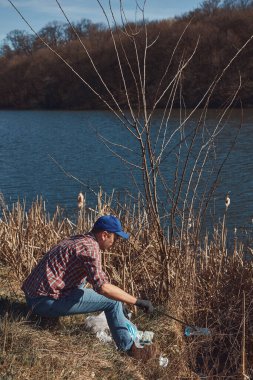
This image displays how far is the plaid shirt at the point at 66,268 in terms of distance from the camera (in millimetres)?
3709

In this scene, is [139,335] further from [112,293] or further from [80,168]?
[80,168]

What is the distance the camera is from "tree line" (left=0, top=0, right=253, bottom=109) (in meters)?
35.8

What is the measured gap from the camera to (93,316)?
432 cm

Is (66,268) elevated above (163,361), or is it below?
above

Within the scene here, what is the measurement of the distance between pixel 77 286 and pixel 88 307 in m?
0.16

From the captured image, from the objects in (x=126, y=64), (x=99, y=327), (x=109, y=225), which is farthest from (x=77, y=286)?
(x=126, y=64)

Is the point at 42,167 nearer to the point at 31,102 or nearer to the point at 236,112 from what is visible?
the point at 236,112

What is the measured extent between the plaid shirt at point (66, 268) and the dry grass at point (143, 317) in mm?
261

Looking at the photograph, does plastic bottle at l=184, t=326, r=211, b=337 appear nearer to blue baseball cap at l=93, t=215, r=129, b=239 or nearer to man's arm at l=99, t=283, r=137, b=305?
man's arm at l=99, t=283, r=137, b=305

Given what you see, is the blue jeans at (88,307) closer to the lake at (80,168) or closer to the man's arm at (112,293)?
the man's arm at (112,293)

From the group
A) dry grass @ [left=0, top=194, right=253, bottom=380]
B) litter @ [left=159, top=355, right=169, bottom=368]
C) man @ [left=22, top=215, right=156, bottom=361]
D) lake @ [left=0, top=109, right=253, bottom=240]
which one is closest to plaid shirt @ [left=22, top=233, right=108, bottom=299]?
man @ [left=22, top=215, right=156, bottom=361]

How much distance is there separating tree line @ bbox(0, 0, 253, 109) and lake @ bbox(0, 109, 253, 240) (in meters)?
4.09

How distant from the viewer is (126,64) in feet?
130

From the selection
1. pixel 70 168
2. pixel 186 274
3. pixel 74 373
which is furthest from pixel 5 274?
pixel 70 168
